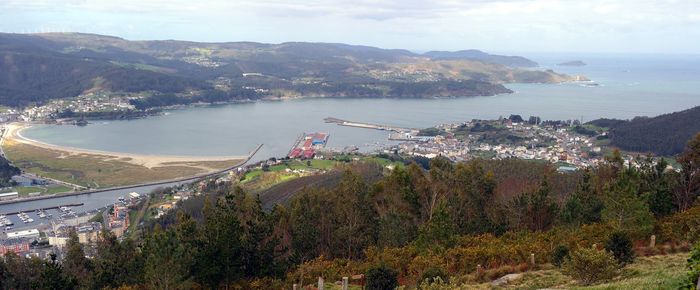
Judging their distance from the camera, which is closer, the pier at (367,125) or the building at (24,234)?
the building at (24,234)

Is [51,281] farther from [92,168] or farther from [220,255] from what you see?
[92,168]

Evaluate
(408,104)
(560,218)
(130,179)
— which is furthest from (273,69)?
(560,218)

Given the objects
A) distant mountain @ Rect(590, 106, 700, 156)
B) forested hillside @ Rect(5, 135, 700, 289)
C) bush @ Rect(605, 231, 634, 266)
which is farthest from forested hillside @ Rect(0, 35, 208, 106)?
bush @ Rect(605, 231, 634, 266)

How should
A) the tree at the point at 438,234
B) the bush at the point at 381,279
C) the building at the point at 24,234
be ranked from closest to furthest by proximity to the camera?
the bush at the point at 381,279, the tree at the point at 438,234, the building at the point at 24,234

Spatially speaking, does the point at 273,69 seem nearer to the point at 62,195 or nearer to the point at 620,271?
the point at 62,195

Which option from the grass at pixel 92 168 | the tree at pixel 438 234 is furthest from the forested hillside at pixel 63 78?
the tree at pixel 438 234

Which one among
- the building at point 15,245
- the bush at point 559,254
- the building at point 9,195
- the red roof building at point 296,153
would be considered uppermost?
the bush at point 559,254

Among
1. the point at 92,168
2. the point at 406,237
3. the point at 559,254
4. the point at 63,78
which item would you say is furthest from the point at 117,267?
the point at 63,78

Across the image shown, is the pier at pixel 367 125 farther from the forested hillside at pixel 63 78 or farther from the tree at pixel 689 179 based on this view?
the tree at pixel 689 179
